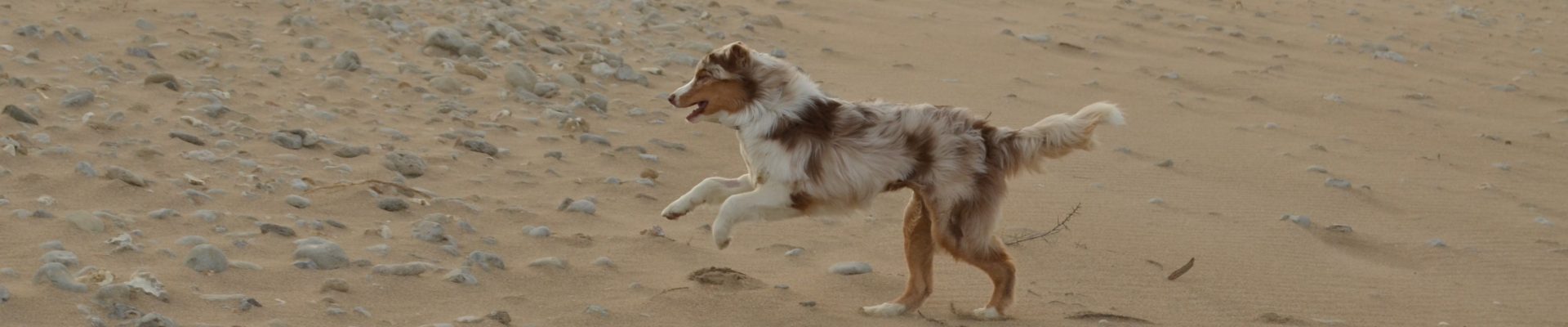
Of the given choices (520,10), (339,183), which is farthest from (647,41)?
(339,183)

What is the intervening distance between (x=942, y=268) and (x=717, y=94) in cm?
161

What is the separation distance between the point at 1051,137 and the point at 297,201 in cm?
329

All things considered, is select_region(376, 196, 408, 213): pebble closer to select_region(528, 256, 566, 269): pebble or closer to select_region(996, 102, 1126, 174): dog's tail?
select_region(528, 256, 566, 269): pebble

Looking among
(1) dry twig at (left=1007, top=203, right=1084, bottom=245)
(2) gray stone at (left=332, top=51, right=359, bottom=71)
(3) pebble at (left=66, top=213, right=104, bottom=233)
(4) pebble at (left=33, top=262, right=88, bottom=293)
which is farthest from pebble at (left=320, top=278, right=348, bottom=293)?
(2) gray stone at (left=332, top=51, right=359, bottom=71)

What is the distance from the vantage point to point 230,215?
7.06 m

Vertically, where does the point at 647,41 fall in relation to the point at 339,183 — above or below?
below

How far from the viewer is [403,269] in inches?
259

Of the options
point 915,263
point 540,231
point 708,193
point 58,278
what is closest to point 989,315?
point 915,263

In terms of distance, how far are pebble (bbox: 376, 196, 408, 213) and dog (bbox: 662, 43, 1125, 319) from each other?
53.0 inches

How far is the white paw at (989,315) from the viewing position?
23.5ft

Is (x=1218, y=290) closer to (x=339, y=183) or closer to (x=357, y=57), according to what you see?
(x=339, y=183)

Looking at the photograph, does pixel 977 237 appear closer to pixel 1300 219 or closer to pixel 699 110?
pixel 699 110

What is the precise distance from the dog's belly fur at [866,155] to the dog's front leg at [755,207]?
0.03m

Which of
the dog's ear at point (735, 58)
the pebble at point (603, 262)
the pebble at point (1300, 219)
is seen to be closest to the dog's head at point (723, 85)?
the dog's ear at point (735, 58)
